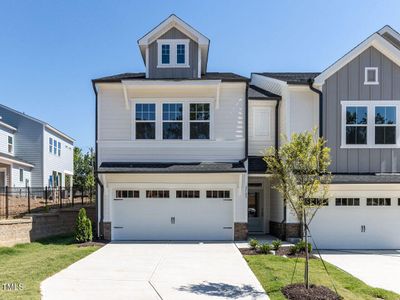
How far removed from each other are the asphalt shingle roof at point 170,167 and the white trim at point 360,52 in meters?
4.79

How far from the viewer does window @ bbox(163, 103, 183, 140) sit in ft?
48.2

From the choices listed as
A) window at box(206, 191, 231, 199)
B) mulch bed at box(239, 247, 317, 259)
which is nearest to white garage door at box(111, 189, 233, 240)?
window at box(206, 191, 231, 199)

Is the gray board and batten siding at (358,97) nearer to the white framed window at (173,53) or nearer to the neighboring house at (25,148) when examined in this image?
the white framed window at (173,53)

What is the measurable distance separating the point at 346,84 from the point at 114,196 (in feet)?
34.4

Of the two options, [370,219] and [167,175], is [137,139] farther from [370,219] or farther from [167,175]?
[370,219]

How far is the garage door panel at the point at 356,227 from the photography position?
45.3 feet

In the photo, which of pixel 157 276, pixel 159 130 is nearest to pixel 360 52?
pixel 159 130

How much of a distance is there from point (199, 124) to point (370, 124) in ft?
22.5

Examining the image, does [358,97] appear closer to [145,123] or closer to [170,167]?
[170,167]

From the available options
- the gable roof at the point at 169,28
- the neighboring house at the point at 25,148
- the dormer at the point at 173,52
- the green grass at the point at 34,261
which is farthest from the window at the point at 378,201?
the neighboring house at the point at 25,148

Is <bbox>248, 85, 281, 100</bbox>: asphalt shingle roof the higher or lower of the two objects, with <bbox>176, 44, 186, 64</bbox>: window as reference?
lower

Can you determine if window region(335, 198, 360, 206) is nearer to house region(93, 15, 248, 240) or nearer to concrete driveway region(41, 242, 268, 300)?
house region(93, 15, 248, 240)

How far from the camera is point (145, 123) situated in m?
14.7

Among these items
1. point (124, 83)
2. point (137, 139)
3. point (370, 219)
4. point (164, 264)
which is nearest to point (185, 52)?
point (124, 83)
